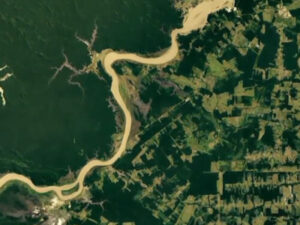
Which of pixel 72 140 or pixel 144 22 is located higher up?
pixel 144 22

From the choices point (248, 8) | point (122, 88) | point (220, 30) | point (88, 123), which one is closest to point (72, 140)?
point (88, 123)

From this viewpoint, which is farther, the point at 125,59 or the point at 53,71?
the point at 125,59

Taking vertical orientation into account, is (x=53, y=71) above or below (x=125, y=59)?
below

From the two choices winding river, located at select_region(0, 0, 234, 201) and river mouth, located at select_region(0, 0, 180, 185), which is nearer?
river mouth, located at select_region(0, 0, 180, 185)

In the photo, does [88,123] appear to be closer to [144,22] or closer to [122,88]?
[122,88]

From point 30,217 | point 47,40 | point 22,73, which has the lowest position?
point 30,217
